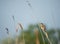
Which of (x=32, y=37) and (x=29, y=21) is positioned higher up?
(x=29, y=21)

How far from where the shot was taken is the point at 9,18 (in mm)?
1305

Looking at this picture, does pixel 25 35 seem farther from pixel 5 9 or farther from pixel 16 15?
pixel 5 9

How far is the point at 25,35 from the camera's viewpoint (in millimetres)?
1259

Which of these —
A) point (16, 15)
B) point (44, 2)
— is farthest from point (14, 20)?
point (44, 2)

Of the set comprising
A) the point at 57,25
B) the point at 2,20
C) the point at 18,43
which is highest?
the point at 2,20

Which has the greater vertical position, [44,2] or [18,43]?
[44,2]

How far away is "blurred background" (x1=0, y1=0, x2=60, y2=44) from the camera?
122 cm

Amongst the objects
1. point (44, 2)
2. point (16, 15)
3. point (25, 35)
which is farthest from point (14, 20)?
point (44, 2)

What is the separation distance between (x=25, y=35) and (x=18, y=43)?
0.33ft

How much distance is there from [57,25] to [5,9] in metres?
0.51

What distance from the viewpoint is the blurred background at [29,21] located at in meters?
1.22

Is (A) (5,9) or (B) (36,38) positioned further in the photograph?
(A) (5,9)

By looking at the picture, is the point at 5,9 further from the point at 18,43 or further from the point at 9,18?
the point at 18,43

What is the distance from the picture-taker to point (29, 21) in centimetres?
127
